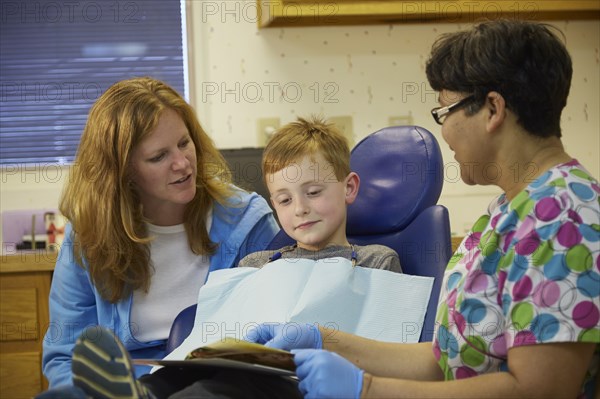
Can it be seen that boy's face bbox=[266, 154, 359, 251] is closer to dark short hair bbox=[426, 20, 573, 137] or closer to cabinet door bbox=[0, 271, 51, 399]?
dark short hair bbox=[426, 20, 573, 137]

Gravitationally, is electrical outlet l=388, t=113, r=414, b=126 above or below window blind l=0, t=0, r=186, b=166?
below

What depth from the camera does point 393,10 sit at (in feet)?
10.5

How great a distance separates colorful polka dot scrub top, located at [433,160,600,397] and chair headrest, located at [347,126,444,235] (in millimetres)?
713

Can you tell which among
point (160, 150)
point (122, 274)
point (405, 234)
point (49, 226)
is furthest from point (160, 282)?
point (49, 226)

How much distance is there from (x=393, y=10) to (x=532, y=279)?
224cm

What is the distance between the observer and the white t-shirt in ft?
6.76

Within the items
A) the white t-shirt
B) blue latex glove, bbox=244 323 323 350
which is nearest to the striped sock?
blue latex glove, bbox=244 323 323 350

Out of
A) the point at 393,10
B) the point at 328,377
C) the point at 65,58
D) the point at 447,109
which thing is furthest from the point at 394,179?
the point at 65,58

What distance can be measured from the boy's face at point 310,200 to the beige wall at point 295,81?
153cm

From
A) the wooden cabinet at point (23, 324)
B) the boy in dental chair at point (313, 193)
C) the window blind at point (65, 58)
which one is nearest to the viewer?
the boy in dental chair at point (313, 193)

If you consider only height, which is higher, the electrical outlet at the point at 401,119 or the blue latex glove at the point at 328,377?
the electrical outlet at the point at 401,119

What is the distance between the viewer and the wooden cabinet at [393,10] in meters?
3.18

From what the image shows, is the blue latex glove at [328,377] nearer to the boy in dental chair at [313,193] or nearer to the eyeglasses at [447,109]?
the eyeglasses at [447,109]

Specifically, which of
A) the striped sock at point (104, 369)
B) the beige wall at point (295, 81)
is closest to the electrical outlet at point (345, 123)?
the beige wall at point (295, 81)
